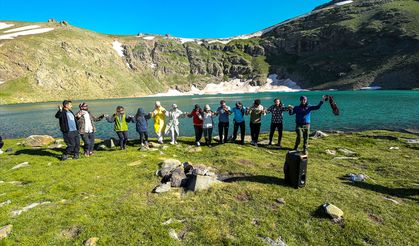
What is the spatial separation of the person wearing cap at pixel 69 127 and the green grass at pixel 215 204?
1.10 m

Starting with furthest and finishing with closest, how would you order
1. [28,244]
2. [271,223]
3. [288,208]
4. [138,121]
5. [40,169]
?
[138,121]
[40,169]
[288,208]
[271,223]
[28,244]

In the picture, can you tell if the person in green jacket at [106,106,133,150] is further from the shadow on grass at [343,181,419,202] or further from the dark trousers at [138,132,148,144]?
the shadow on grass at [343,181,419,202]

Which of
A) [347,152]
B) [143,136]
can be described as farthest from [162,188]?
[347,152]

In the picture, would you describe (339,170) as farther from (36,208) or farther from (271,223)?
(36,208)

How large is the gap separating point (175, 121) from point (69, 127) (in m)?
7.25

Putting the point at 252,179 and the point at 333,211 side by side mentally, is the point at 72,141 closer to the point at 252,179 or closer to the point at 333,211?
the point at 252,179

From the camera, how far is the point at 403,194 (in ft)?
32.9

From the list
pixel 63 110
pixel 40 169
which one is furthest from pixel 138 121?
pixel 40 169

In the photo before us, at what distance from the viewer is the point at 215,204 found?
8.91 meters

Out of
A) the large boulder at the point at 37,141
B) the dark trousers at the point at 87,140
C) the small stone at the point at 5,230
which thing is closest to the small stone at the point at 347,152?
the dark trousers at the point at 87,140

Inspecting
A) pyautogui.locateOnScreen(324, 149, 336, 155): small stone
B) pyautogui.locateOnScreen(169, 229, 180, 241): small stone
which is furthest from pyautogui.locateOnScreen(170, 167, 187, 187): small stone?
pyautogui.locateOnScreen(324, 149, 336, 155): small stone

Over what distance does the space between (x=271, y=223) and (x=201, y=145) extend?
11.6m

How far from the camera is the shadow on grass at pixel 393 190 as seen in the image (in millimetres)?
9838

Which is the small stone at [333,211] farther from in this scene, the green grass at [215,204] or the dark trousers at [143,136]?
the dark trousers at [143,136]
